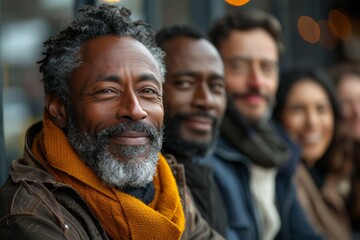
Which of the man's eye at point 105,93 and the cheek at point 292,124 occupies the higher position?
the man's eye at point 105,93

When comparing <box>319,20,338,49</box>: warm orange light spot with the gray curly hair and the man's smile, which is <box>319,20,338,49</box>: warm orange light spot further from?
the man's smile

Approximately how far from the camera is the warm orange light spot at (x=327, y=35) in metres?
10.4

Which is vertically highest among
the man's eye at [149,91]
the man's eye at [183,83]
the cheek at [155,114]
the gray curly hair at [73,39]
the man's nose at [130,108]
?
the gray curly hair at [73,39]

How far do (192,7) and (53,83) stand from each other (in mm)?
3821

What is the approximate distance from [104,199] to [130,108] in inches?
13.6

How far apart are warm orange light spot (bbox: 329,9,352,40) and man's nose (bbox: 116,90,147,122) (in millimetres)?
9163

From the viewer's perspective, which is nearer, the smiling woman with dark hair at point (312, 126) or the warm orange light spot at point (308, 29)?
the smiling woman with dark hair at point (312, 126)

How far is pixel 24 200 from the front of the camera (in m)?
2.32

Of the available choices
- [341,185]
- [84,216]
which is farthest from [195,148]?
[341,185]

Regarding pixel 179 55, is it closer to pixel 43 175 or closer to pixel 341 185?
pixel 43 175

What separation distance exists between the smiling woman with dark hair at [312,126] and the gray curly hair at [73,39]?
2.68 m

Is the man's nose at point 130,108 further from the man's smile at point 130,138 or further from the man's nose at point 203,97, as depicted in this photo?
the man's nose at point 203,97

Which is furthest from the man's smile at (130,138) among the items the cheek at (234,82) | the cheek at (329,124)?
the cheek at (329,124)

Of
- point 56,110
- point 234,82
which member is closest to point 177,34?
point 234,82
